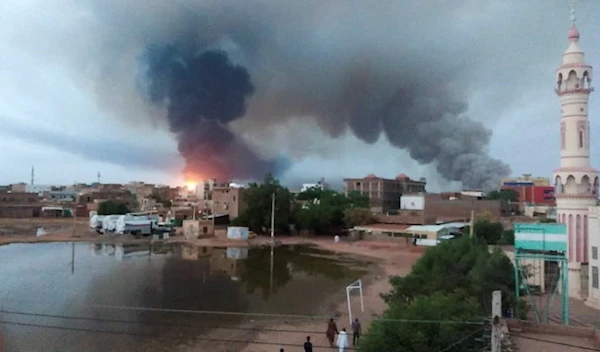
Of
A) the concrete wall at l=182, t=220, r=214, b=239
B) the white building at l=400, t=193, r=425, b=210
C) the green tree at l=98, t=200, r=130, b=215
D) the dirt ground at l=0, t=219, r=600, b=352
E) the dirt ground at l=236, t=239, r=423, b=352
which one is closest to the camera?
the dirt ground at l=0, t=219, r=600, b=352

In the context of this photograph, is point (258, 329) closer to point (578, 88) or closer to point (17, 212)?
point (578, 88)

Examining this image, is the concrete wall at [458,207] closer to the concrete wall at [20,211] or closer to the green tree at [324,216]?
the green tree at [324,216]

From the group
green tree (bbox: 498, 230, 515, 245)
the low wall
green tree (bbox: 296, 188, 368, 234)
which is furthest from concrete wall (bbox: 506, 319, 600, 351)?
green tree (bbox: 296, 188, 368, 234)

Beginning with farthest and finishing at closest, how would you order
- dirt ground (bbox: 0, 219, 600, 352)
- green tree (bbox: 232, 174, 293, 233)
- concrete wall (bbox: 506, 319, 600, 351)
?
1. green tree (bbox: 232, 174, 293, 233)
2. dirt ground (bbox: 0, 219, 600, 352)
3. concrete wall (bbox: 506, 319, 600, 351)

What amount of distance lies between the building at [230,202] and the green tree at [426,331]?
146 feet

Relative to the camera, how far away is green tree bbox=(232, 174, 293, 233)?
45188 millimetres

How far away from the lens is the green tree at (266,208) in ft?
148

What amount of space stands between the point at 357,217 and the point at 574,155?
27962 millimetres

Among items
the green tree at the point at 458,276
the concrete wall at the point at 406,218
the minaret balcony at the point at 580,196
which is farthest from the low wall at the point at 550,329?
the concrete wall at the point at 406,218

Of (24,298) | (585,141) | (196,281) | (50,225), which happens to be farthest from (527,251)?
(50,225)

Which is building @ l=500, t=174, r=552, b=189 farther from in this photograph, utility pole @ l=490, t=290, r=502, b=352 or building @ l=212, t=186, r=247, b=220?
utility pole @ l=490, t=290, r=502, b=352

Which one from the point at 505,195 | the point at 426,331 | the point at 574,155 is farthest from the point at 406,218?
the point at 426,331

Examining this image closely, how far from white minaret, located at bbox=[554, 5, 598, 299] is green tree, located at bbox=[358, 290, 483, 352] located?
991 centimetres

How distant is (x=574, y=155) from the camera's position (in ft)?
57.5
